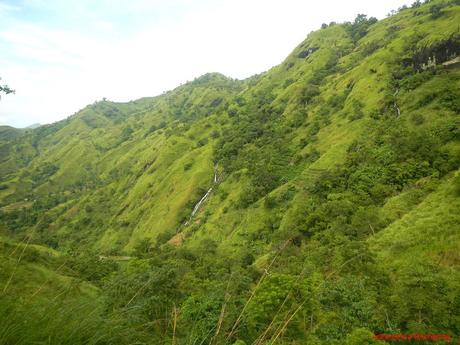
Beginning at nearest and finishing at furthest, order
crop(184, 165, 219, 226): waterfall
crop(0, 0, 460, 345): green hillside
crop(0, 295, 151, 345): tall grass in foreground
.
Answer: crop(0, 295, 151, 345): tall grass in foreground < crop(0, 0, 460, 345): green hillside < crop(184, 165, 219, 226): waterfall

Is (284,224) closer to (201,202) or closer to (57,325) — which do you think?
(201,202)

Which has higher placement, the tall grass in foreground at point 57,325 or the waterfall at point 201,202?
the tall grass in foreground at point 57,325

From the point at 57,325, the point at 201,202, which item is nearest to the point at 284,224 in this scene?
the point at 201,202

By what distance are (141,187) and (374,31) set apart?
111271 mm

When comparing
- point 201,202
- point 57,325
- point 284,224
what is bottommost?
point 201,202

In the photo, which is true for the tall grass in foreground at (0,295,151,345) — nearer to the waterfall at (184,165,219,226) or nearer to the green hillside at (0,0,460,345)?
the green hillside at (0,0,460,345)

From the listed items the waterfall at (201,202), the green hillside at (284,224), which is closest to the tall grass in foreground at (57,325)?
the green hillside at (284,224)

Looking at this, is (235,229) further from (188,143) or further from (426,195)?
(188,143)

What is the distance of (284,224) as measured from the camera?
54438 millimetres

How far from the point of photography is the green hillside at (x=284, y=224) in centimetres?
312

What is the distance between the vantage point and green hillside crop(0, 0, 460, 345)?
3119 mm

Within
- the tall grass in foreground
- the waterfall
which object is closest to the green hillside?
the tall grass in foreground

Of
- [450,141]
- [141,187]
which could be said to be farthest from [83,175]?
[450,141]

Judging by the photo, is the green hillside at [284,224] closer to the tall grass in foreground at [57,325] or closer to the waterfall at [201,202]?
the tall grass in foreground at [57,325]
